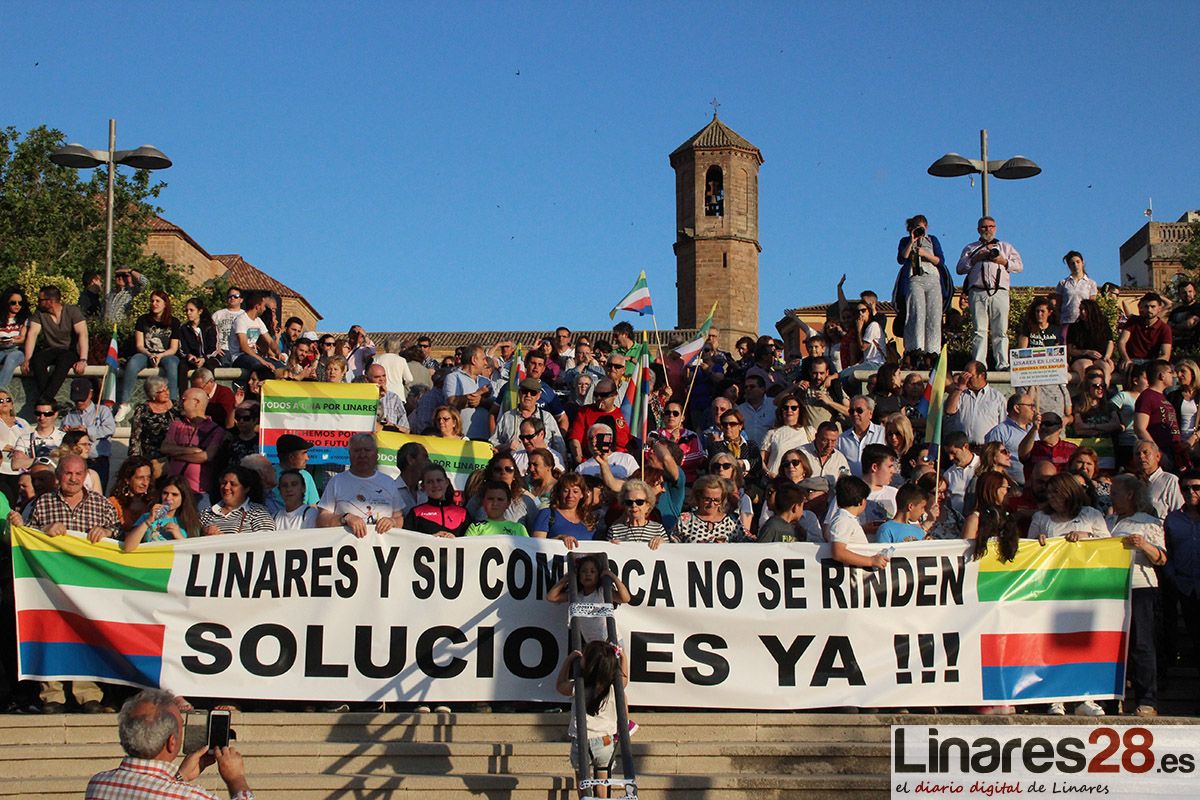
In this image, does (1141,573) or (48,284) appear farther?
(48,284)

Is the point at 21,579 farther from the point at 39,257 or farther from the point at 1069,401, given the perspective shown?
the point at 39,257

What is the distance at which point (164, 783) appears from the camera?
540 cm

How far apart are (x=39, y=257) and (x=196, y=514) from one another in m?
47.9

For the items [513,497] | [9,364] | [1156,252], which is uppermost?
[1156,252]

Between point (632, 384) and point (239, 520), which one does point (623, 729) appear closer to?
point (239, 520)

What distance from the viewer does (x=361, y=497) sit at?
10469mm

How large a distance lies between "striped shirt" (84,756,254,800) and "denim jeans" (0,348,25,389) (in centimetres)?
1119

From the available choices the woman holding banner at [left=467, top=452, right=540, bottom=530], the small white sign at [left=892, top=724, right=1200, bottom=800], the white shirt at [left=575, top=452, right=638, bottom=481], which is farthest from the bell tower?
the small white sign at [left=892, top=724, right=1200, bottom=800]

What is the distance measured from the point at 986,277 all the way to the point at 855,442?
184 inches

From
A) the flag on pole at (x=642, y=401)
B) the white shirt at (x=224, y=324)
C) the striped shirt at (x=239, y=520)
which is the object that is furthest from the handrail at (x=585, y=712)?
the white shirt at (x=224, y=324)

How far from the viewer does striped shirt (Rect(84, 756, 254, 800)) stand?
536 cm

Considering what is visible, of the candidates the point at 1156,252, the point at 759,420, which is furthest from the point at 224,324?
the point at 1156,252

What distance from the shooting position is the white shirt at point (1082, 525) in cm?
979

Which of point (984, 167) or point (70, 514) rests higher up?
point (984, 167)
